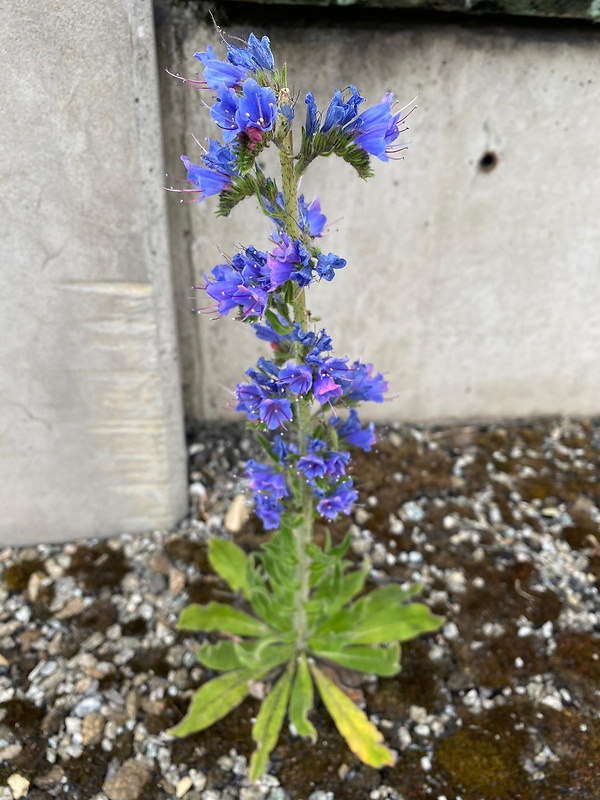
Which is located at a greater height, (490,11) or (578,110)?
(490,11)

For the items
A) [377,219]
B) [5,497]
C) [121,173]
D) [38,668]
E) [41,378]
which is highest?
[121,173]

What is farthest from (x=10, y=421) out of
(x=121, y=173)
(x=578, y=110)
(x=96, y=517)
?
(x=578, y=110)

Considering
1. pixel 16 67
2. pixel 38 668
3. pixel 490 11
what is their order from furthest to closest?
pixel 38 668, pixel 490 11, pixel 16 67

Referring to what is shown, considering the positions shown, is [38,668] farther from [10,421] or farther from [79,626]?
[10,421]

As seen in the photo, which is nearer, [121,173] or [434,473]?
[121,173]

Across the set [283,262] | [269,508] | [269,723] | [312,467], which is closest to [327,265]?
[283,262]

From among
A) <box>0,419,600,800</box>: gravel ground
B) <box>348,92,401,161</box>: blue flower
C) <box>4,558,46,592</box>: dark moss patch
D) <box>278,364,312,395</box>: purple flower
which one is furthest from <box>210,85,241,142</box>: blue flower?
<box>4,558,46,592</box>: dark moss patch

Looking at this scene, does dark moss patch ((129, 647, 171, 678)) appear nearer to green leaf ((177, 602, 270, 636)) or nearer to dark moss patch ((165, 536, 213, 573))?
green leaf ((177, 602, 270, 636))
